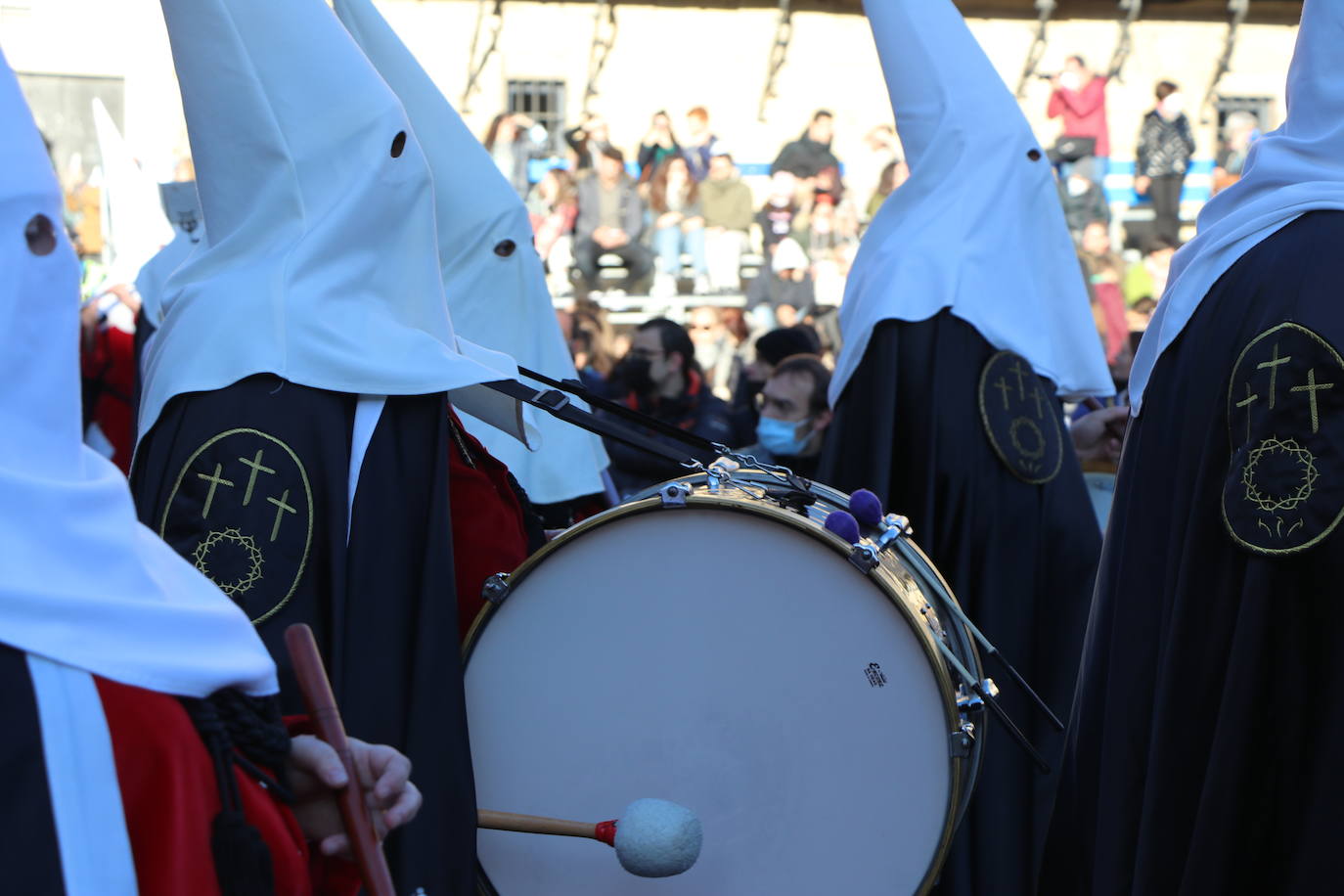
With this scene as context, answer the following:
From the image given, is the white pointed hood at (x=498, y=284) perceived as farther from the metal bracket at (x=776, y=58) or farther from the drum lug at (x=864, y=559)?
the metal bracket at (x=776, y=58)

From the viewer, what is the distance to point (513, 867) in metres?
3.19

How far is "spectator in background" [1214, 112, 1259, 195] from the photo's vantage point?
19.2 metres

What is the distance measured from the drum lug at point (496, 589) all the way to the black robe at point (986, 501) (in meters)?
2.12

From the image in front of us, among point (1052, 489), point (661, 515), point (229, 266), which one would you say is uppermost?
point (229, 266)

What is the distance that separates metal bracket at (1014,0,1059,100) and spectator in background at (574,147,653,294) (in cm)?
741

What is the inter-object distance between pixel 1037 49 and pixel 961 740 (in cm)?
2022

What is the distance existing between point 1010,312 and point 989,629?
1.09 metres

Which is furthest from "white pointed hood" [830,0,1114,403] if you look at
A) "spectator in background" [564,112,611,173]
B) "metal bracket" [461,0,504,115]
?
"metal bracket" [461,0,504,115]

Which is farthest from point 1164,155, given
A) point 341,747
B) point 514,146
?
point 341,747

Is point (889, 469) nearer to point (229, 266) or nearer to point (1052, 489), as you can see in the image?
point (1052, 489)

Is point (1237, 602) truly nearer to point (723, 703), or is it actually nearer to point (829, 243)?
point (723, 703)

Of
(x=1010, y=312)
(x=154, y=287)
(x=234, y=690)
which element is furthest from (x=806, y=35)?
(x=234, y=690)

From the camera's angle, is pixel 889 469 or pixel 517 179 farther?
pixel 517 179

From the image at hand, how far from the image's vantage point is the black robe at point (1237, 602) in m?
2.73
